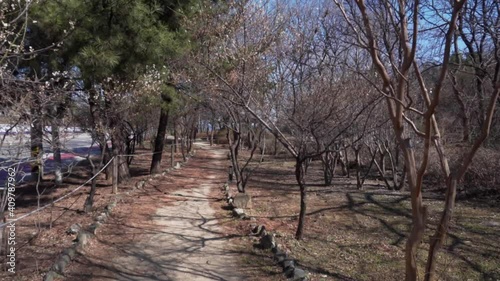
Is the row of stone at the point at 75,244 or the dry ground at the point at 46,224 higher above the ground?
the row of stone at the point at 75,244

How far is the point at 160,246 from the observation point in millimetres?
7574

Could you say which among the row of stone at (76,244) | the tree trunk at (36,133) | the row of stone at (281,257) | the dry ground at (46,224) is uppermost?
the tree trunk at (36,133)

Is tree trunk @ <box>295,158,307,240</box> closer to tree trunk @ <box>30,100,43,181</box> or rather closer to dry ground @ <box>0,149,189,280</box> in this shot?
dry ground @ <box>0,149,189,280</box>

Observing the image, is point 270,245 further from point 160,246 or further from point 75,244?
point 75,244

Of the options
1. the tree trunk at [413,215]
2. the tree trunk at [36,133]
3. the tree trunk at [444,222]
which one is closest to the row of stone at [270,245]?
the tree trunk at [413,215]

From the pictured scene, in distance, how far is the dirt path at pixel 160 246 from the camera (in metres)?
6.22

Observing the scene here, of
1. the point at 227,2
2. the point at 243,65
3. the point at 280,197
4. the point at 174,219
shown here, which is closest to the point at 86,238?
the point at 174,219

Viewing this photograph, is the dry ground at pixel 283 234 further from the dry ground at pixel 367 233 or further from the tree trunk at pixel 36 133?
the tree trunk at pixel 36 133

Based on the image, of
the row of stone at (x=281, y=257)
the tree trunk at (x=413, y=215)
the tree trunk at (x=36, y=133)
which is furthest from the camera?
the tree trunk at (x=36, y=133)

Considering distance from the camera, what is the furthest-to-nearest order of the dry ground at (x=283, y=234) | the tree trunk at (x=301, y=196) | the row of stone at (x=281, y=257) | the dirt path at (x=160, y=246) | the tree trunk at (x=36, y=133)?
1. the tree trunk at (x=301, y=196)
2. the tree trunk at (x=36, y=133)
3. the dry ground at (x=283, y=234)
4. the dirt path at (x=160, y=246)
5. the row of stone at (x=281, y=257)

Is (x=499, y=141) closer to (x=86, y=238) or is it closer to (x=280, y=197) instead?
(x=280, y=197)

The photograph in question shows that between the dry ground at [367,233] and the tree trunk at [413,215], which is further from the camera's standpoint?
the dry ground at [367,233]

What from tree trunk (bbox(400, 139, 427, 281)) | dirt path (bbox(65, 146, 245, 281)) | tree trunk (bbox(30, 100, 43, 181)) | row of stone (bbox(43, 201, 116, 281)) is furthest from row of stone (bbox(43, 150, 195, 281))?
tree trunk (bbox(400, 139, 427, 281))

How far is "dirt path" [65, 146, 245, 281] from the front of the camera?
622 centimetres
